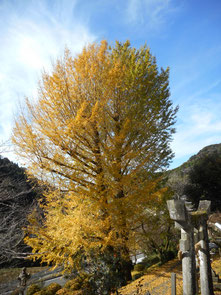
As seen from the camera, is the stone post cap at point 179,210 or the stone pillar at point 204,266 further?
the stone pillar at point 204,266

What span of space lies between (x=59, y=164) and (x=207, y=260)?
498 centimetres

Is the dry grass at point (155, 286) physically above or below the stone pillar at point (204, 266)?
below

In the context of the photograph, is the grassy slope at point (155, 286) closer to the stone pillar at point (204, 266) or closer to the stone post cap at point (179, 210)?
the stone pillar at point (204, 266)

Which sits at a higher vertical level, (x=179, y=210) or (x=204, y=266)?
(x=179, y=210)

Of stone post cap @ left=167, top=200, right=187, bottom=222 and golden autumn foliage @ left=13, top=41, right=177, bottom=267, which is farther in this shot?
golden autumn foliage @ left=13, top=41, right=177, bottom=267

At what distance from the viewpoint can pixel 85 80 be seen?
Answer: 5891 millimetres

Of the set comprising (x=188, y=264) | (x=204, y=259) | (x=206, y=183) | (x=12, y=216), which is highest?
(x=206, y=183)

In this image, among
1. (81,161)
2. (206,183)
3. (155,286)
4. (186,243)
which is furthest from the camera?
(206,183)

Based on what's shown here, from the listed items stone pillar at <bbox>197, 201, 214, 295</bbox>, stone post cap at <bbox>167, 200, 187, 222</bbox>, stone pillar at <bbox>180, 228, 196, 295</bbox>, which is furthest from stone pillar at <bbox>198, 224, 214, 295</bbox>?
stone post cap at <bbox>167, 200, 187, 222</bbox>

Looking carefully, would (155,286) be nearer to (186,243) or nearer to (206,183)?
(186,243)

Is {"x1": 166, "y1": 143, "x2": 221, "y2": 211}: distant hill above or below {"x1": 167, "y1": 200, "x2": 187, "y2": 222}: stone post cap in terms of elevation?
above

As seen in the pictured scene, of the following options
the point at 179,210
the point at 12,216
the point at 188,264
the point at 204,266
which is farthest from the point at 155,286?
the point at 12,216

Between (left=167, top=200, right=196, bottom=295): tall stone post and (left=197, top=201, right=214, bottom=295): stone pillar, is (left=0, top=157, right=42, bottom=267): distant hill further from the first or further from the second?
(left=197, top=201, right=214, bottom=295): stone pillar

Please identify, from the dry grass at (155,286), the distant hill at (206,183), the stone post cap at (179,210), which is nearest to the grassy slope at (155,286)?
the dry grass at (155,286)
